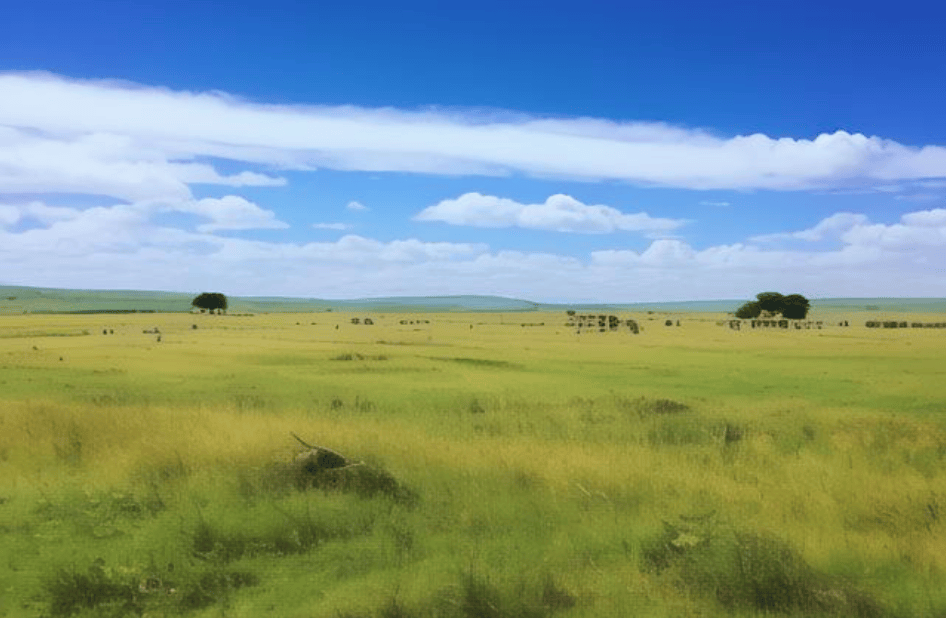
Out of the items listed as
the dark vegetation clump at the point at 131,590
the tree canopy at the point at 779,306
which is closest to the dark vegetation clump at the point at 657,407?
the dark vegetation clump at the point at 131,590

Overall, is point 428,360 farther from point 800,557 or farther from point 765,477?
point 800,557

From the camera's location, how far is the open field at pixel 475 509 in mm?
9039

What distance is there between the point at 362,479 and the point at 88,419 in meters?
9.45

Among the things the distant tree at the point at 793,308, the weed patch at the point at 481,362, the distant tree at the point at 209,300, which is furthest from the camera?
the distant tree at the point at 209,300

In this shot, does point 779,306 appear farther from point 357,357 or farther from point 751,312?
point 357,357

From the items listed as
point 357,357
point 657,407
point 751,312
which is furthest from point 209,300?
point 657,407

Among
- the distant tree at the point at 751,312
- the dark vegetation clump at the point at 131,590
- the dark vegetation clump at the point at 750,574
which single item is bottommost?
the dark vegetation clump at the point at 131,590

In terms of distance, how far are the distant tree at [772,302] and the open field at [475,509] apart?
108 metres

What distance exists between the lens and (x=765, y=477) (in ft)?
46.2

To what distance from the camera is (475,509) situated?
476 inches

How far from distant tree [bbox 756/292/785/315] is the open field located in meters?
108

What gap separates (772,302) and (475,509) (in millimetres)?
126972

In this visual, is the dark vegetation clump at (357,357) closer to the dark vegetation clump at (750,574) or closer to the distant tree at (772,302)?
the dark vegetation clump at (750,574)

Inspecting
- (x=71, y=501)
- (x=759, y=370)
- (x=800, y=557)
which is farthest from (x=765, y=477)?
(x=759, y=370)
